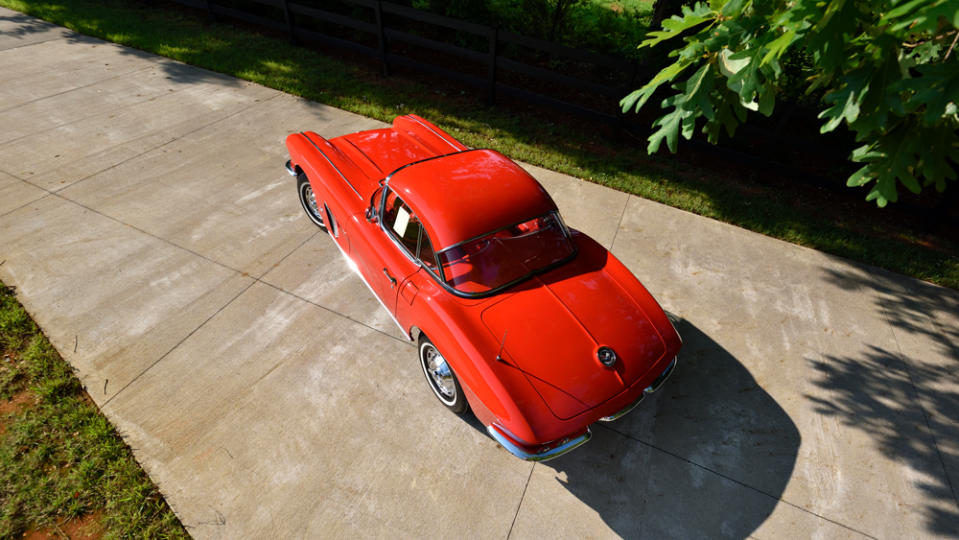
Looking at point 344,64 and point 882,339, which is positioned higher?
point 344,64

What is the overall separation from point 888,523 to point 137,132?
10.2 m

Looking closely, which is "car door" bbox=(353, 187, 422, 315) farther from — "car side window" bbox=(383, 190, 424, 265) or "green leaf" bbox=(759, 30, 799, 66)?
"green leaf" bbox=(759, 30, 799, 66)

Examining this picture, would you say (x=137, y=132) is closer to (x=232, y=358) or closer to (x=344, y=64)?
(x=344, y=64)

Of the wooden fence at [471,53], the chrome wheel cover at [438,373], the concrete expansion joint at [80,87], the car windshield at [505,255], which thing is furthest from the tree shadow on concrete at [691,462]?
the concrete expansion joint at [80,87]

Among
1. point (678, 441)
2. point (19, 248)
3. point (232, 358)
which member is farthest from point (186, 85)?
point (678, 441)

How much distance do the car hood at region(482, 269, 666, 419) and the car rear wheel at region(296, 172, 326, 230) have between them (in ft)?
10.2

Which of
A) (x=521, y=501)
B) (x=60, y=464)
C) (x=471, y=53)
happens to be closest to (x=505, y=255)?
(x=521, y=501)

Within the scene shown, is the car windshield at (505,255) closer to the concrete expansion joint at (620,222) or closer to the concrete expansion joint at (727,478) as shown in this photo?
the concrete expansion joint at (727,478)

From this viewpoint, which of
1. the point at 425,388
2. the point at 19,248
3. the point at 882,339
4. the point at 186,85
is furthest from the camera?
the point at 186,85

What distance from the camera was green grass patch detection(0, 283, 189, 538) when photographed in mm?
3105

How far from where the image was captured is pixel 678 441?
12.3 ft

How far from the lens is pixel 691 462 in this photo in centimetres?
362

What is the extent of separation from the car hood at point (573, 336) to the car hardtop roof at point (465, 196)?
608mm

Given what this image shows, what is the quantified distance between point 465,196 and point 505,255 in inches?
23.3
